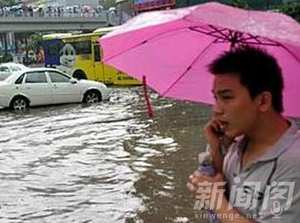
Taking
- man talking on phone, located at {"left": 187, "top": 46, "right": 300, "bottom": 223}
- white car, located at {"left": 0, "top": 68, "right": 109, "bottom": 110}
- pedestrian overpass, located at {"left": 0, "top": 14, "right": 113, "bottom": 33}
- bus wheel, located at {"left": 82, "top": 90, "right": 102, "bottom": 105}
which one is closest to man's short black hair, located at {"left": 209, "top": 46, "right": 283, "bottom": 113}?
man talking on phone, located at {"left": 187, "top": 46, "right": 300, "bottom": 223}

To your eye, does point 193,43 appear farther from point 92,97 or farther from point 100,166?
point 92,97

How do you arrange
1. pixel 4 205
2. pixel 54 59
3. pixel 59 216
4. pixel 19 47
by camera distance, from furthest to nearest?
1. pixel 19 47
2. pixel 54 59
3. pixel 4 205
4. pixel 59 216

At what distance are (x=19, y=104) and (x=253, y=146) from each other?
17.5 m

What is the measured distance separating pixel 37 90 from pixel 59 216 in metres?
13.0

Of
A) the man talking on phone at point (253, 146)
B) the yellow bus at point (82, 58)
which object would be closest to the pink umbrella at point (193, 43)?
the man talking on phone at point (253, 146)

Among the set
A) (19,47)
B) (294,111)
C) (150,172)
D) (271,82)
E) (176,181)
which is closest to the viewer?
(271,82)

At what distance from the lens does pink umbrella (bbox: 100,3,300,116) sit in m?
2.19

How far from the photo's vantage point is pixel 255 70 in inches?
82.7

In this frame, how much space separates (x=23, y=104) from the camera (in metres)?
19.0

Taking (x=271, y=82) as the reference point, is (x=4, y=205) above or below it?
below

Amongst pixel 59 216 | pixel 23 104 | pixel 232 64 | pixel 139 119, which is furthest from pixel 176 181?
pixel 23 104

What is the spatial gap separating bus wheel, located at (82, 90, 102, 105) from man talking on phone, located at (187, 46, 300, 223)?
703 inches

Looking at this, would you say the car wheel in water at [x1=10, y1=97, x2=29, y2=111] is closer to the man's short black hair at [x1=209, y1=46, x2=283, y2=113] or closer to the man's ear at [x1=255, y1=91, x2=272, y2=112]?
the man's short black hair at [x1=209, y1=46, x2=283, y2=113]

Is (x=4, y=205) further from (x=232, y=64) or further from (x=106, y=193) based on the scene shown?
(x=232, y=64)
